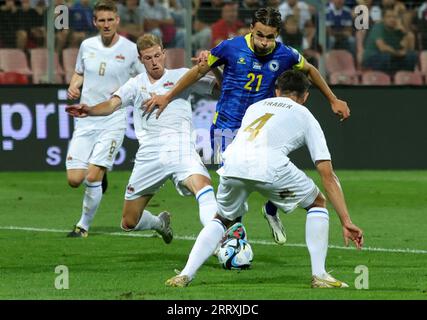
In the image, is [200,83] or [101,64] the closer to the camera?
[200,83]

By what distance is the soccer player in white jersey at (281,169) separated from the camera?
907cm

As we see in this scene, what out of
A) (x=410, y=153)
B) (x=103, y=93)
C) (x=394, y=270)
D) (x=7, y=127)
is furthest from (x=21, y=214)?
(x=410, y=153)

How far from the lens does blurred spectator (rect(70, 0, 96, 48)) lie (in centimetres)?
2005

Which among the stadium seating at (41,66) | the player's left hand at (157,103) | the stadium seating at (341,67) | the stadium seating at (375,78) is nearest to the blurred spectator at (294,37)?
the stadium seating at (341,67)

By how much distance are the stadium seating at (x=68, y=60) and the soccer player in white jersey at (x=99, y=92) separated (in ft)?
18.9

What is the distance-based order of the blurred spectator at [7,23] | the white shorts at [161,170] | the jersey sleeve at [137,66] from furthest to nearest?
the blurred spectator at [7,23]
the jersey sleeve at [137,66]
the white shorts at [161,170]

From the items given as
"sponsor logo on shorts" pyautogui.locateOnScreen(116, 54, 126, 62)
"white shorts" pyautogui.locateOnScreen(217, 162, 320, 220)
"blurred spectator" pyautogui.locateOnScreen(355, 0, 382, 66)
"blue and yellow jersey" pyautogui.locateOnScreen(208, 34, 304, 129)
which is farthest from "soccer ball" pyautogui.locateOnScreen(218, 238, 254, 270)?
"blurred spectator" pyautogui.locateOnScreen(355, 0, 382, 66)

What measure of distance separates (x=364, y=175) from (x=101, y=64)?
7.25 metres

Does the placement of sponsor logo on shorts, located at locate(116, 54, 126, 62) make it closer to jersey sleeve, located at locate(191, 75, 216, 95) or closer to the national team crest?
jersey sleeve, located at locate(191, 75, 216, 95)

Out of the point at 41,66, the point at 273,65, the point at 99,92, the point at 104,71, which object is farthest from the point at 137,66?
the point at 41,66

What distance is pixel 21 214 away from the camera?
1554cm

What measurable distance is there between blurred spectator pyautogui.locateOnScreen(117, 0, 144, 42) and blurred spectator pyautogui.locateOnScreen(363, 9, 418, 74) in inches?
149

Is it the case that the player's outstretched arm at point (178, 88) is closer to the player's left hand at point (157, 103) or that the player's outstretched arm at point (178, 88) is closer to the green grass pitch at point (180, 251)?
the player's left hand at point (157, 103)
